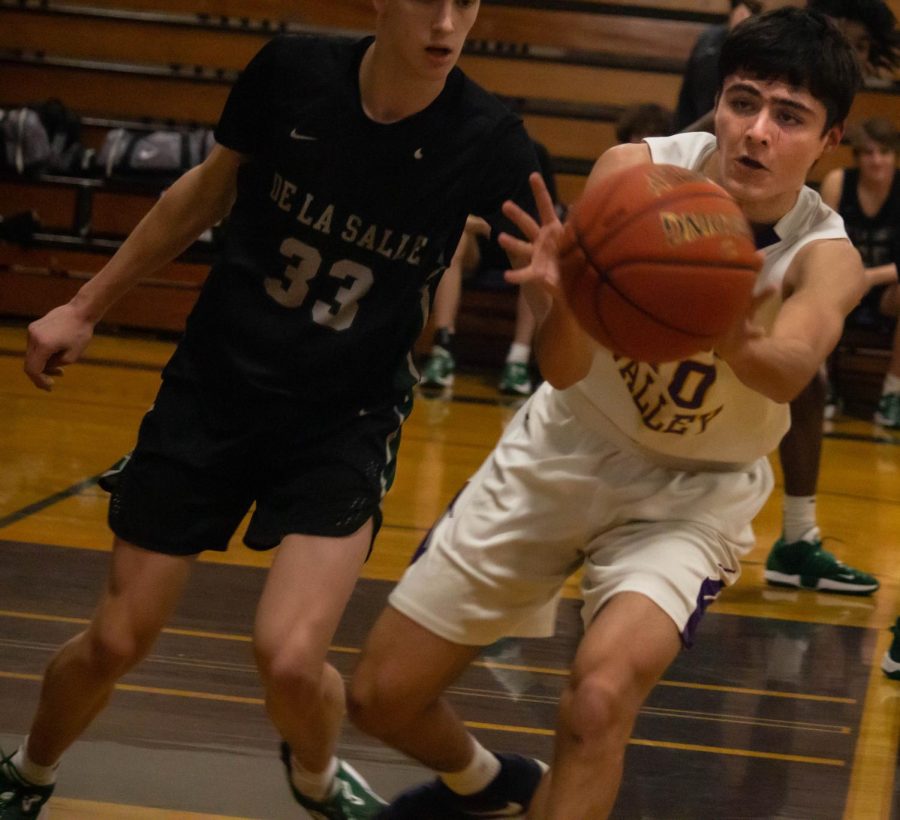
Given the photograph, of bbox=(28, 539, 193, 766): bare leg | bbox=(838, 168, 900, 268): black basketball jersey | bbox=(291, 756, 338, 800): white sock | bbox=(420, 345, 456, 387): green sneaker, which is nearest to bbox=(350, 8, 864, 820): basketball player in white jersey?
bbox=(291, 756, 338, 800): white sock

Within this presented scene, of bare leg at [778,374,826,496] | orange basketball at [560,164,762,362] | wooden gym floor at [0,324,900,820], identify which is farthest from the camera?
bare leg at [778,374,826,496]

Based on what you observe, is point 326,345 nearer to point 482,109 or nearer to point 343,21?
point 482,109

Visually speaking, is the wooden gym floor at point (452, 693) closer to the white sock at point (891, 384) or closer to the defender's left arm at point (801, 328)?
the defender's left arm at point (801, 328)

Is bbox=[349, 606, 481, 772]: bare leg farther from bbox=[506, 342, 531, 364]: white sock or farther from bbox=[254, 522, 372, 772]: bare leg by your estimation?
bbox=[506, 342, 531, 364]: white sock

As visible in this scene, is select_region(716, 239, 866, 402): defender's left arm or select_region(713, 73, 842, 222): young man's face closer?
select_region(716, 239, 866, 402): defender's left arm

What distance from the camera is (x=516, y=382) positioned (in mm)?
7590

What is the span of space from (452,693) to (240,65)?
671 centimetres

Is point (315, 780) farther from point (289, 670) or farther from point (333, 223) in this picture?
point (333, 223)

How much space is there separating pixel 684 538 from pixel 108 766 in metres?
1.24

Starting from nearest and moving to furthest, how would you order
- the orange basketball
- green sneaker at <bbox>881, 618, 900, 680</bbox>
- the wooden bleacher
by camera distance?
the orange basketball → green sneaker at <bbox>881, 618, 900, 680</bbox> → the wooden bleacher

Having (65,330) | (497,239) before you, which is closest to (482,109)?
(497,239)

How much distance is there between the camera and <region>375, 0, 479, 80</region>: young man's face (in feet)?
7.87

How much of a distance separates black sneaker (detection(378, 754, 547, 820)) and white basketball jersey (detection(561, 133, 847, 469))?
0.68m

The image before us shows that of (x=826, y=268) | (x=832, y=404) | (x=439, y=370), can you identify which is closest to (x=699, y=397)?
(x=826, y=268)
